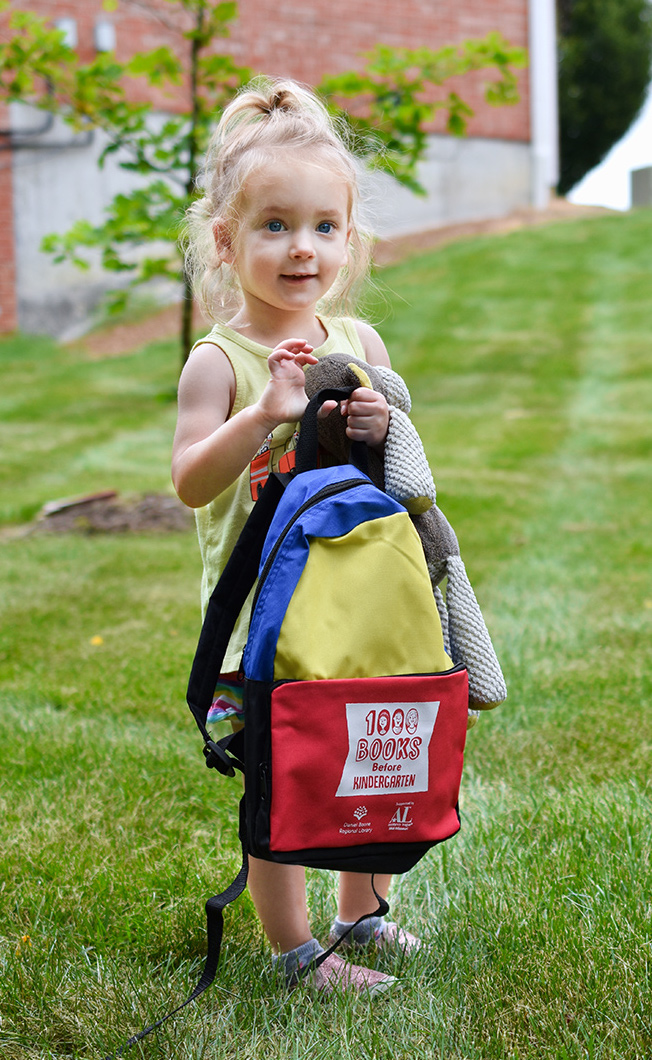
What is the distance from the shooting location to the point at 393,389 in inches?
75.2

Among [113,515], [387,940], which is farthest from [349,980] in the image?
[113,515]

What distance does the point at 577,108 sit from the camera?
2761 centimetres

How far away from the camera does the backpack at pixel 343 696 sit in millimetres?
1576

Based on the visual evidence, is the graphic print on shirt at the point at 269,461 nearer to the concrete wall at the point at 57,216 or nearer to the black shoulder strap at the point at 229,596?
the black shoulder strap at the point at 229,596

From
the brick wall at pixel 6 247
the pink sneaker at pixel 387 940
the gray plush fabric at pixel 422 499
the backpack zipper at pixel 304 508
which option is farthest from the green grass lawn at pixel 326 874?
the brick wall at pixel 6 247

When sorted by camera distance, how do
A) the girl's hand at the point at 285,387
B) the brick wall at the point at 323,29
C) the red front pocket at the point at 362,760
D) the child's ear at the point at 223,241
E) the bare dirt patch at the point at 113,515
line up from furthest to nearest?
the brick wall at the point at 323,29 < the bare dirt patch at the point at 113,515 < the child's ear at the point at 223,241 < the girl's hand at the point at 285,387 < the red front pocket at the point at 362,760

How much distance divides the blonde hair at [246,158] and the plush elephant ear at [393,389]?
14.3 inches

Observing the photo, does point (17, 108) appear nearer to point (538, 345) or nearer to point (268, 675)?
point (538, 345)

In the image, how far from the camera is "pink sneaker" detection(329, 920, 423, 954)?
6.77 ft

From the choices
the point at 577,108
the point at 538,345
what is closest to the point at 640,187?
the point at 577,108

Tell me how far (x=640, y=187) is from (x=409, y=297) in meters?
13.4

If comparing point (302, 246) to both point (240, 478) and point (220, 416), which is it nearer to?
point (220, 416)

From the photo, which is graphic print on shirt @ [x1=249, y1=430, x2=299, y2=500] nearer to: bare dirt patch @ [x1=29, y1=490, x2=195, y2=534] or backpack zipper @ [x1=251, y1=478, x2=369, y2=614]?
backpack zipper @ [x1=251, y1=478, x2=369, y2=614]

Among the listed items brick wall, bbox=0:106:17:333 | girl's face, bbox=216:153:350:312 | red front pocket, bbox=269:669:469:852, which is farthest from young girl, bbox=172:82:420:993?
brick wall, bbox=0:106:17:333
